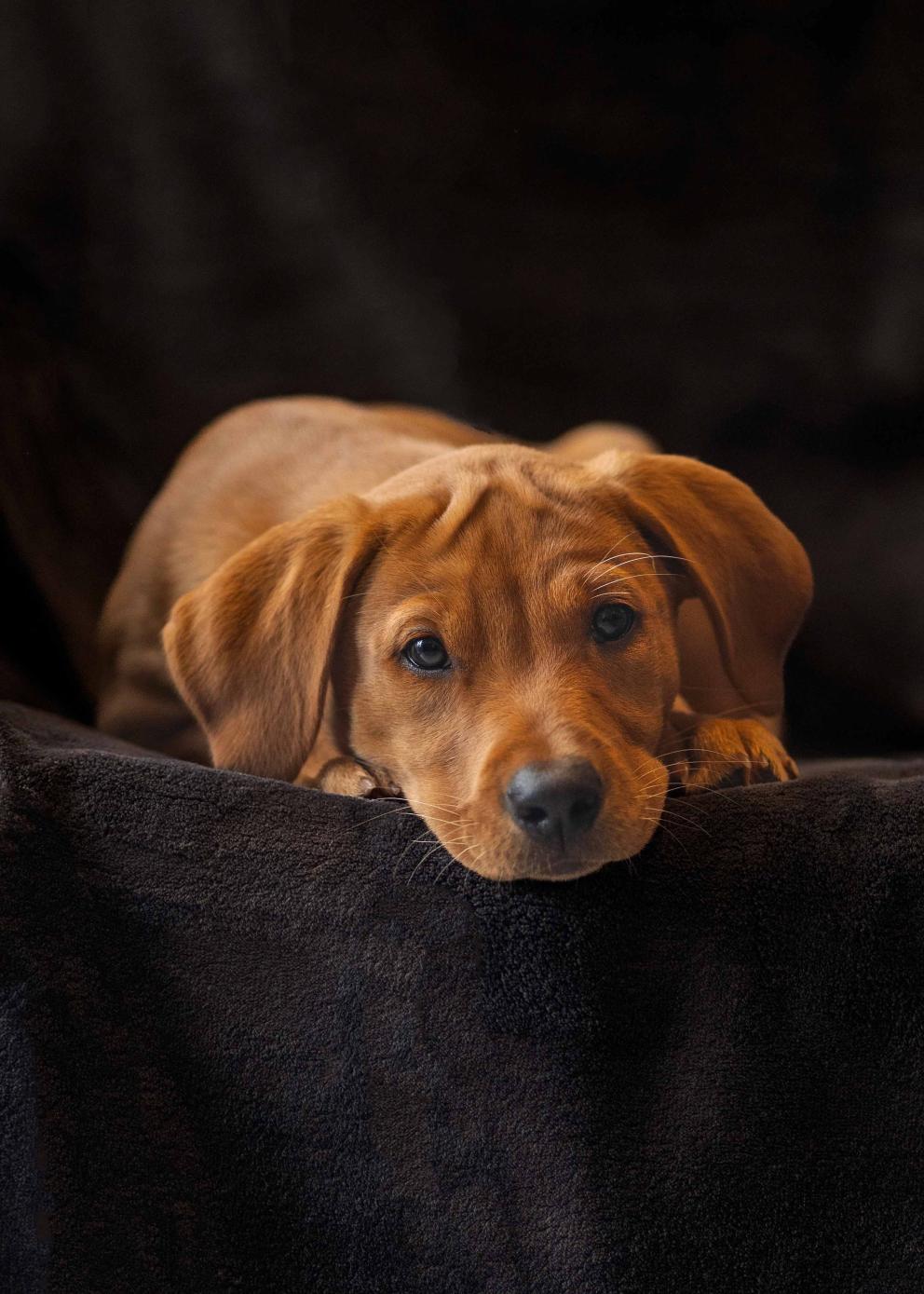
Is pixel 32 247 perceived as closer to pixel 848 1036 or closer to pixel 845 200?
pixel 845 200

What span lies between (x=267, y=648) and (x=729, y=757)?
2.52 ft

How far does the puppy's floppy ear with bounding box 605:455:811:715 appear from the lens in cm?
205

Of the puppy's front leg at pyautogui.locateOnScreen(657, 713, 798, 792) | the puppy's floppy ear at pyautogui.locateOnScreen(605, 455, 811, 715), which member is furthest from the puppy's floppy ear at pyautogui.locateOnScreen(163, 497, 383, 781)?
the puppy's front leg at pyautogui.locateOnScreen(657, 713, 798, 792)

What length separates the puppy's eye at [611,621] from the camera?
1929mm

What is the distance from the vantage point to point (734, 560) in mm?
2072

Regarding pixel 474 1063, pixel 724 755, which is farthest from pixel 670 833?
pixel 474 1063

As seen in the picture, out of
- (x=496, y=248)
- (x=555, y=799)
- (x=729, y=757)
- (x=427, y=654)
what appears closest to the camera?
(x=555, y=799)

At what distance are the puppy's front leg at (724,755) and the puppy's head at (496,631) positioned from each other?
5 cm

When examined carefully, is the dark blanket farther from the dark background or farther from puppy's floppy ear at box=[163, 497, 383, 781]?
the dark background

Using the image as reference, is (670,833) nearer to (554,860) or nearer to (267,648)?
(554,860)

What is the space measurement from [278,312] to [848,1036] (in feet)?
7.01

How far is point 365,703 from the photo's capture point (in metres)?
1.99

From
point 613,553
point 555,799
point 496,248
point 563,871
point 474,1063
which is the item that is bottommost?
point 474,1063

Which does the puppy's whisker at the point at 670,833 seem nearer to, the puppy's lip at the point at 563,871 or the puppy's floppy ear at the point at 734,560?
the puppy's lip at the point at 563,871
